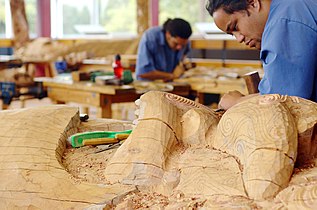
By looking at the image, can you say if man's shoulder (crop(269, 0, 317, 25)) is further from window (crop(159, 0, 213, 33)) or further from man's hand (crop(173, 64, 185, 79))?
window (crop(159, 0, 213, 33))

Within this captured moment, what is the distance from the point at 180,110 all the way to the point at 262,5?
0.75 metres

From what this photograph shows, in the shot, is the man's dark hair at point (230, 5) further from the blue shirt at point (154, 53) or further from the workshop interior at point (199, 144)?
the blue shirt at point (154, 53)

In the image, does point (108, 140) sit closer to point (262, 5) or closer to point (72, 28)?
point (262, 5)

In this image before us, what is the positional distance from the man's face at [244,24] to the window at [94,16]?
1152 cm

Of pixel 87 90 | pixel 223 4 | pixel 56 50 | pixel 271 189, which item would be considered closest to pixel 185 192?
pixel 271 189

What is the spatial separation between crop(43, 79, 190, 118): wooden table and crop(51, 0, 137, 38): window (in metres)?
8.67

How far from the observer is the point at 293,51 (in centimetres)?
205

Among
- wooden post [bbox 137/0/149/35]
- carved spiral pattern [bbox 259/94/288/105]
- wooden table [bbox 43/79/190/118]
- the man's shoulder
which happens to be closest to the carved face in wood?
carved spiral pattern [bbox 259/94/288/105]

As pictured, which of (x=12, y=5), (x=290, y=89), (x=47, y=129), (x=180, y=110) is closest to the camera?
(x=180, y=110)

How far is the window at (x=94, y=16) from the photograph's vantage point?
13.9 meters

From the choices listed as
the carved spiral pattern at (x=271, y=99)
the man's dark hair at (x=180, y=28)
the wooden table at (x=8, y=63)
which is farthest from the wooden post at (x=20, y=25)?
the carved spiral pattern at (x=271, y=99)

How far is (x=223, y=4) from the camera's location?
2.23m

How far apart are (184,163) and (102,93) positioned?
10.8 feet

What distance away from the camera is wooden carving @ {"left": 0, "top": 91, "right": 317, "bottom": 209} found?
4.39 feet
